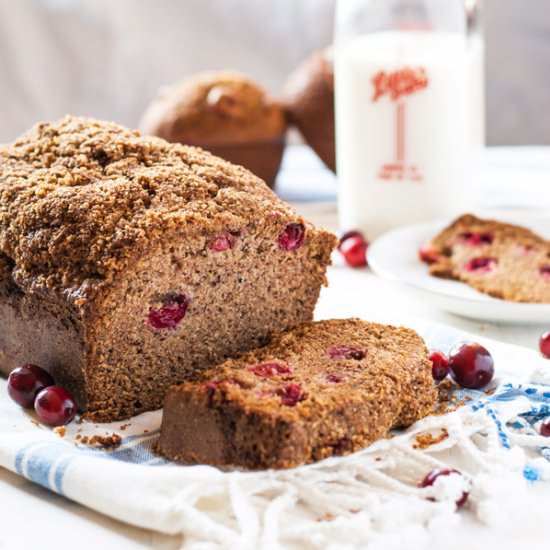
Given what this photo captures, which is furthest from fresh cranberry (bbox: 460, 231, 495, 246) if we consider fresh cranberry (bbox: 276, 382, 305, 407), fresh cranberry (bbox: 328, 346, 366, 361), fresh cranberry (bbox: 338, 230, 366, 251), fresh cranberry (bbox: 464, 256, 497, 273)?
fresh cranberry (bbox: 276, 382, 305, 407)

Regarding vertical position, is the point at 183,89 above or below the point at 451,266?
above

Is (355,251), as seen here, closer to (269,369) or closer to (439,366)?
(439,366)

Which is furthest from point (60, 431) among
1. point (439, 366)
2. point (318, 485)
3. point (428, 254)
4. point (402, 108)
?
point (402, 108)

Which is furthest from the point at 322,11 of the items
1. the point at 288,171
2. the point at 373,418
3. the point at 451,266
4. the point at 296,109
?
the point at 373,418

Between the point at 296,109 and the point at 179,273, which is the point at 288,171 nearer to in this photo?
the point at 296,109

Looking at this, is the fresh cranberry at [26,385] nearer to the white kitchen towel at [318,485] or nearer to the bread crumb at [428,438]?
the white kitchen towel at [318,485]

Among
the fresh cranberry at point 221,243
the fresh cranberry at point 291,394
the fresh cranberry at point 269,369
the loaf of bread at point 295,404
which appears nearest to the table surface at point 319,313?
the loaf of bread at point 295,404
